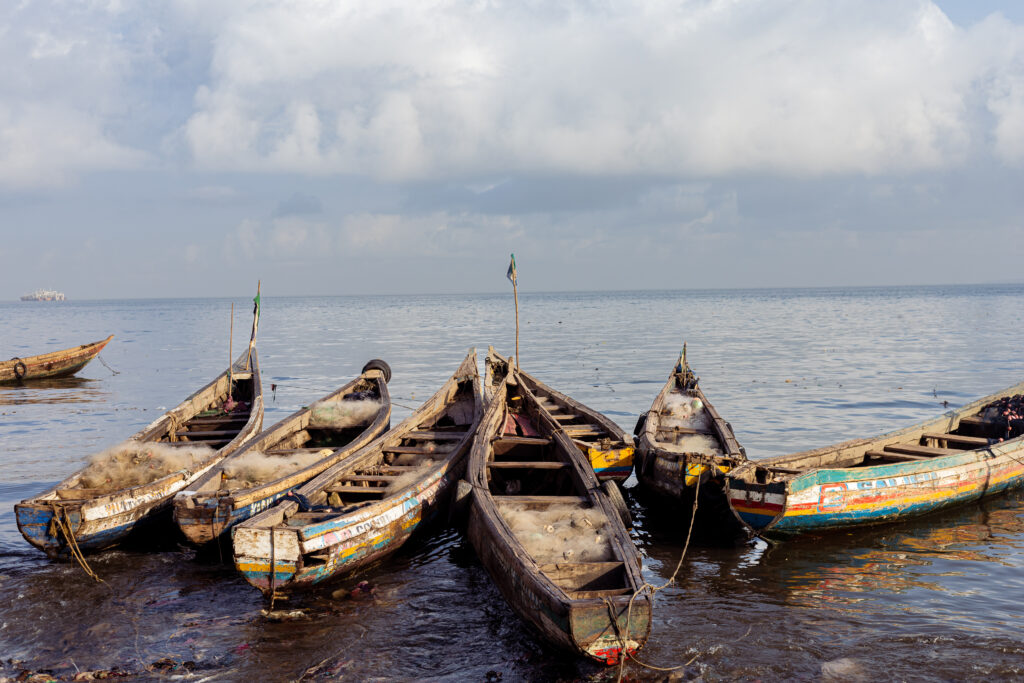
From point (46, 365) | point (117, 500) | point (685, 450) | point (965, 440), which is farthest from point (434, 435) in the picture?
point (46, 365)

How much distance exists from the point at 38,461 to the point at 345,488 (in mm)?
10465

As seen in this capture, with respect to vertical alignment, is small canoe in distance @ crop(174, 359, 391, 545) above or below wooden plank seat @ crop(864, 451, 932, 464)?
above

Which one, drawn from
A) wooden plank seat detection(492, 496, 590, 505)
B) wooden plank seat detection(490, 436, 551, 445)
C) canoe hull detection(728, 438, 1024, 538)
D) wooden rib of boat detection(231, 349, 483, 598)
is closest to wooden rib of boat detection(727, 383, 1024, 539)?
canoe hull detection(728, 438, 1024, 538)

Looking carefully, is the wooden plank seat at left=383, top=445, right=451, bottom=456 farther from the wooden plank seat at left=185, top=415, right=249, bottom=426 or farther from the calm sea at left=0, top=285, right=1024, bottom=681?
the wooden plank seat at left=185, top=415, right=249, bottom=426

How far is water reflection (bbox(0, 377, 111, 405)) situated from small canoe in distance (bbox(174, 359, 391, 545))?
50.7 feet

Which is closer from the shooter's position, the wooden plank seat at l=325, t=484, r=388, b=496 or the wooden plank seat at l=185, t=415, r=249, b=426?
the wooden plank seat at l=325, t=484, r=388, b=496

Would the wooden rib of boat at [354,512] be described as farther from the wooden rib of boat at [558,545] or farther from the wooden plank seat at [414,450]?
the wooden rib of boat at [558,545]

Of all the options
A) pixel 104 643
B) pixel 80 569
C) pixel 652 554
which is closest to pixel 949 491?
pixel 652 554

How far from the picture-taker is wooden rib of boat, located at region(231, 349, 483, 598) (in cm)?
773

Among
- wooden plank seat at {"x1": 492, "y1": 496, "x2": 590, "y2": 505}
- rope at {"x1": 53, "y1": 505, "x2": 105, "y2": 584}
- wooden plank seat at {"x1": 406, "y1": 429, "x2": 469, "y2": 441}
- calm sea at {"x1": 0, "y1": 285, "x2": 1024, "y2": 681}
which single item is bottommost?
calm sea at {"x1": 0, "y1": 285, "x2": 1024, "y2": 681}

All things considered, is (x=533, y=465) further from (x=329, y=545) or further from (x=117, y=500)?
(x=117, y=500)

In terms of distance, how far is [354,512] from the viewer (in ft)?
28.0

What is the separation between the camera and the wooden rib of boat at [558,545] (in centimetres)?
613

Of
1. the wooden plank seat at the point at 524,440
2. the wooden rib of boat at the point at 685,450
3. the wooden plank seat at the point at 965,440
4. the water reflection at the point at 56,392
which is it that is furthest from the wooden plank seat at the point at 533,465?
the water reflection at the point at 56,392
